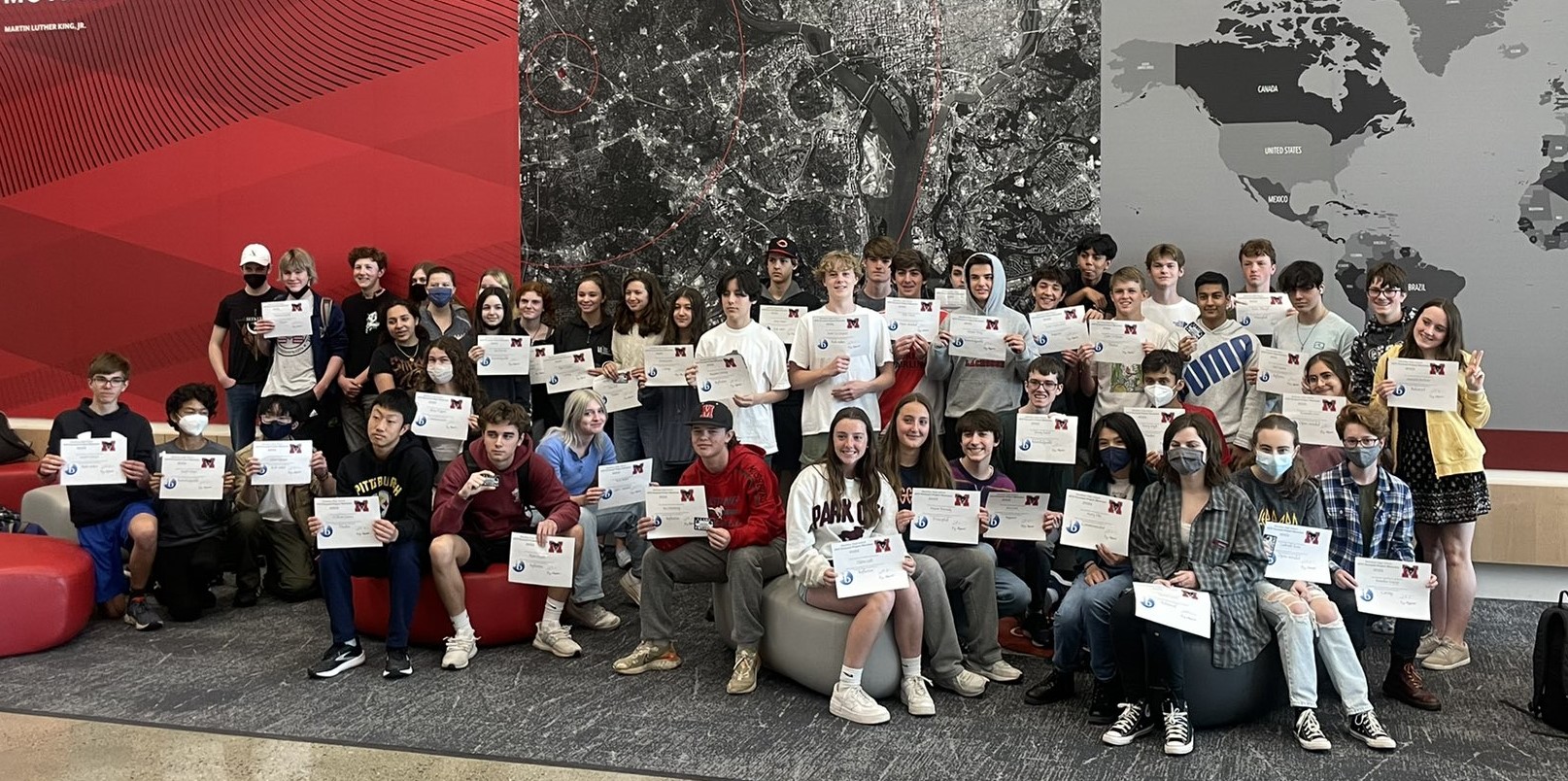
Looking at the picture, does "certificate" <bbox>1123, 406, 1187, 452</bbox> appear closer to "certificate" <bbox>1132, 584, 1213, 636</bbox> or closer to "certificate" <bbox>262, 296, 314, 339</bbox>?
"certificate" <bbox>1132, 584, 1213, 636</bbox>

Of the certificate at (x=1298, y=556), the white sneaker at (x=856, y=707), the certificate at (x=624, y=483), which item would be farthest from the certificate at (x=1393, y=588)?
the certificate at (x=624, y=483)

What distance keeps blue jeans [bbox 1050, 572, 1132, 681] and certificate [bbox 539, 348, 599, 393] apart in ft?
9.22

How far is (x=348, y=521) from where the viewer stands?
16.4 ft

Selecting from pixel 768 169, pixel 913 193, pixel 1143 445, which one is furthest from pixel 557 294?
pixel 1143 445

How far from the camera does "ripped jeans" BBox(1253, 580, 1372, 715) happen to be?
4.16 m

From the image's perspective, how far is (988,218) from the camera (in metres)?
6.83

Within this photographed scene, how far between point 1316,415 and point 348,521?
3892mm

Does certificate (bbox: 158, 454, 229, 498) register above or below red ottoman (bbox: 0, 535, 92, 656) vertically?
above

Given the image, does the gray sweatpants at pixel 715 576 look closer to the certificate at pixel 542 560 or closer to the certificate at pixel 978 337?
the certificate at pixel 542 560

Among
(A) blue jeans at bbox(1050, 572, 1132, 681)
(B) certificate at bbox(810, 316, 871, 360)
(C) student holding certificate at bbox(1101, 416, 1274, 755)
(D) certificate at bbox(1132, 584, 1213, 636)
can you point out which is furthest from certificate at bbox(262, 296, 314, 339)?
(D) certificate at bbox(1132, 584, 1213, 636)

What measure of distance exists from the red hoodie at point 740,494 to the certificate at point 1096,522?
1128mm

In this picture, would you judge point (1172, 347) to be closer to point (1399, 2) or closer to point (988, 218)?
point (988, 218)

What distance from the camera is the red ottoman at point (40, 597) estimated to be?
5.22 metres

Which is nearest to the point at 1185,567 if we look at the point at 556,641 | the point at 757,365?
the point at 757,365
